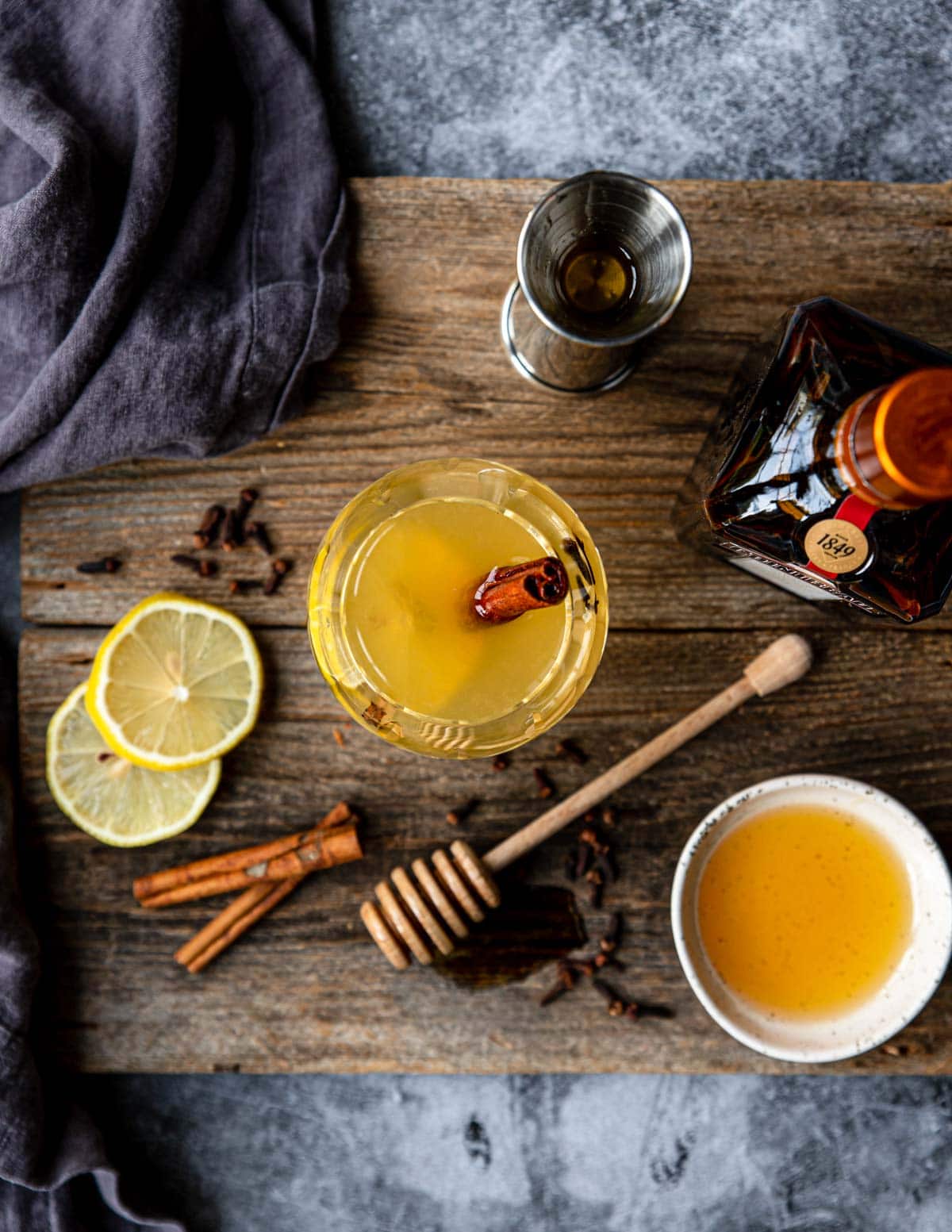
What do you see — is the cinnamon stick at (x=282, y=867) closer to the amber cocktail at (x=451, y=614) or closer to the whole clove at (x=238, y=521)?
the amber cocktail at (x=451, y=614)

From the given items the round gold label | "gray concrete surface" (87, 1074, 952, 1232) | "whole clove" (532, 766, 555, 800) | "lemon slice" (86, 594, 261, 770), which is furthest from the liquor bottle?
"gray concrete surface" (87, 1074, 952, 1232)

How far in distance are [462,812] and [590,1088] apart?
1.57 ft

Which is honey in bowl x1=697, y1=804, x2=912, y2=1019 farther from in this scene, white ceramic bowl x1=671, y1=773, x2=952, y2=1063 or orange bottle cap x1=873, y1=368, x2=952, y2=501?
orange bottle cap x1=873, y1=368, x2=952, y2=501

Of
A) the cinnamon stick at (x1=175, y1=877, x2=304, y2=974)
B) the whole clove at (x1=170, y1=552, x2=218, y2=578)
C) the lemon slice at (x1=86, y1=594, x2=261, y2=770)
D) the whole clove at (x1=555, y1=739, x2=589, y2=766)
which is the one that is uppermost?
the whole clove at (x1=170, y1=552, x2=218, y2=578)

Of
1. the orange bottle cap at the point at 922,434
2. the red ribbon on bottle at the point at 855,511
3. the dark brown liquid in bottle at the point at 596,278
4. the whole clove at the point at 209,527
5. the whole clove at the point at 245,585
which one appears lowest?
the whole clove at the point at 245,585

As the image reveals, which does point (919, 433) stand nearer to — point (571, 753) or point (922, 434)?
point (922, 434)

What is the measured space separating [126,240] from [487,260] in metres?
0.41

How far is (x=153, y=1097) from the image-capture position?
1302 millimetres

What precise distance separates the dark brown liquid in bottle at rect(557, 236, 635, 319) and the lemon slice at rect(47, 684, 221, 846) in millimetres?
690

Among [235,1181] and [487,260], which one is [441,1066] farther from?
[487,260]

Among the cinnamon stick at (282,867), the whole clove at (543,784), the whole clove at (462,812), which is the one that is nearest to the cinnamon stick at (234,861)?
the cinnamon stick at (282,867)

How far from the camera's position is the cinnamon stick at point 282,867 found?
1125 mm

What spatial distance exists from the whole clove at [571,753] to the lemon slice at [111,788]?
0.41 metres

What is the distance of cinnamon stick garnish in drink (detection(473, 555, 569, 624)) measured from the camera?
0.75m
